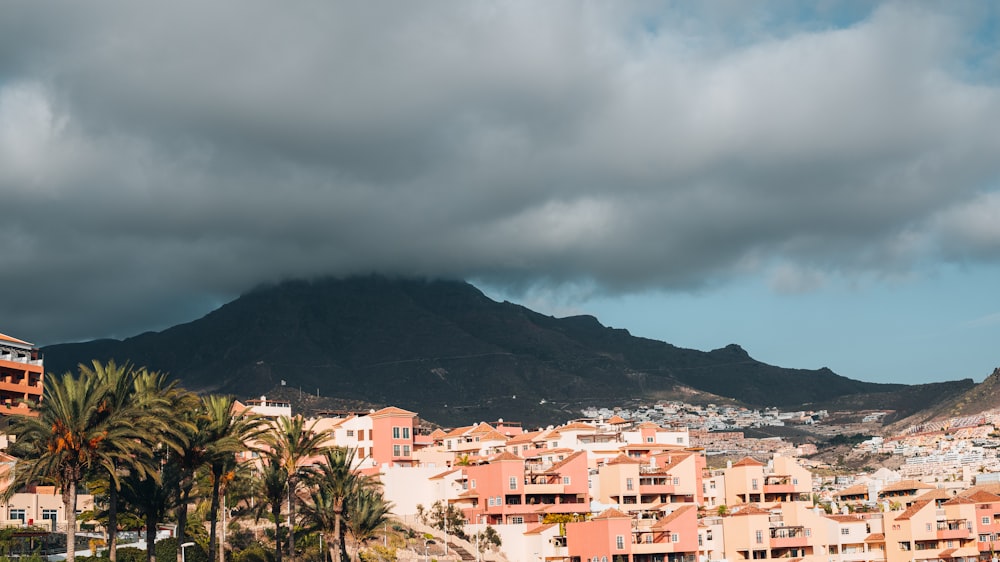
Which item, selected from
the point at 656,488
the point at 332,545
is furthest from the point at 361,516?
the point at 656,488

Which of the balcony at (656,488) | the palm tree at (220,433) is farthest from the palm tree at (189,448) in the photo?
the balcony at (656,488)

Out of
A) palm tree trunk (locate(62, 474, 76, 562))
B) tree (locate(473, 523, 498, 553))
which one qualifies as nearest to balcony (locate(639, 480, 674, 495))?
tree (locate(473, 523, 498, 553))

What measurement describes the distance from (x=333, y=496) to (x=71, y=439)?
2662 cm

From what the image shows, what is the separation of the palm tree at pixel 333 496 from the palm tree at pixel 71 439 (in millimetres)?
22503

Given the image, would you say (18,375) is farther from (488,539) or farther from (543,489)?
(543,489)

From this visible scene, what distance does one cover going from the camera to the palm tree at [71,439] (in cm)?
6719

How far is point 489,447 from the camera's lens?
6476 inches

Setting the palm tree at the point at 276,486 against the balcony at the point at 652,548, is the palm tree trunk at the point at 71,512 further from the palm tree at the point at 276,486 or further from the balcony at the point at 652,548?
the balcony at the point at 652,548

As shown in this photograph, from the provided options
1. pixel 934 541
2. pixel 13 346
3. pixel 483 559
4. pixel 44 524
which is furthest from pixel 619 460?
pixel 13 346

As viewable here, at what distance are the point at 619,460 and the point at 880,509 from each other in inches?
1615

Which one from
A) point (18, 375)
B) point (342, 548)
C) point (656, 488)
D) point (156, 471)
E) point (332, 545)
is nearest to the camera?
point (156, 471)

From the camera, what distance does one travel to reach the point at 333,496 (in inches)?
3531

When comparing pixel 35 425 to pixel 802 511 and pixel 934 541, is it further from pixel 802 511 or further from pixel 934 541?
pixel 934 541

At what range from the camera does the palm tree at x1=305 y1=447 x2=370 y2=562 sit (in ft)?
293
